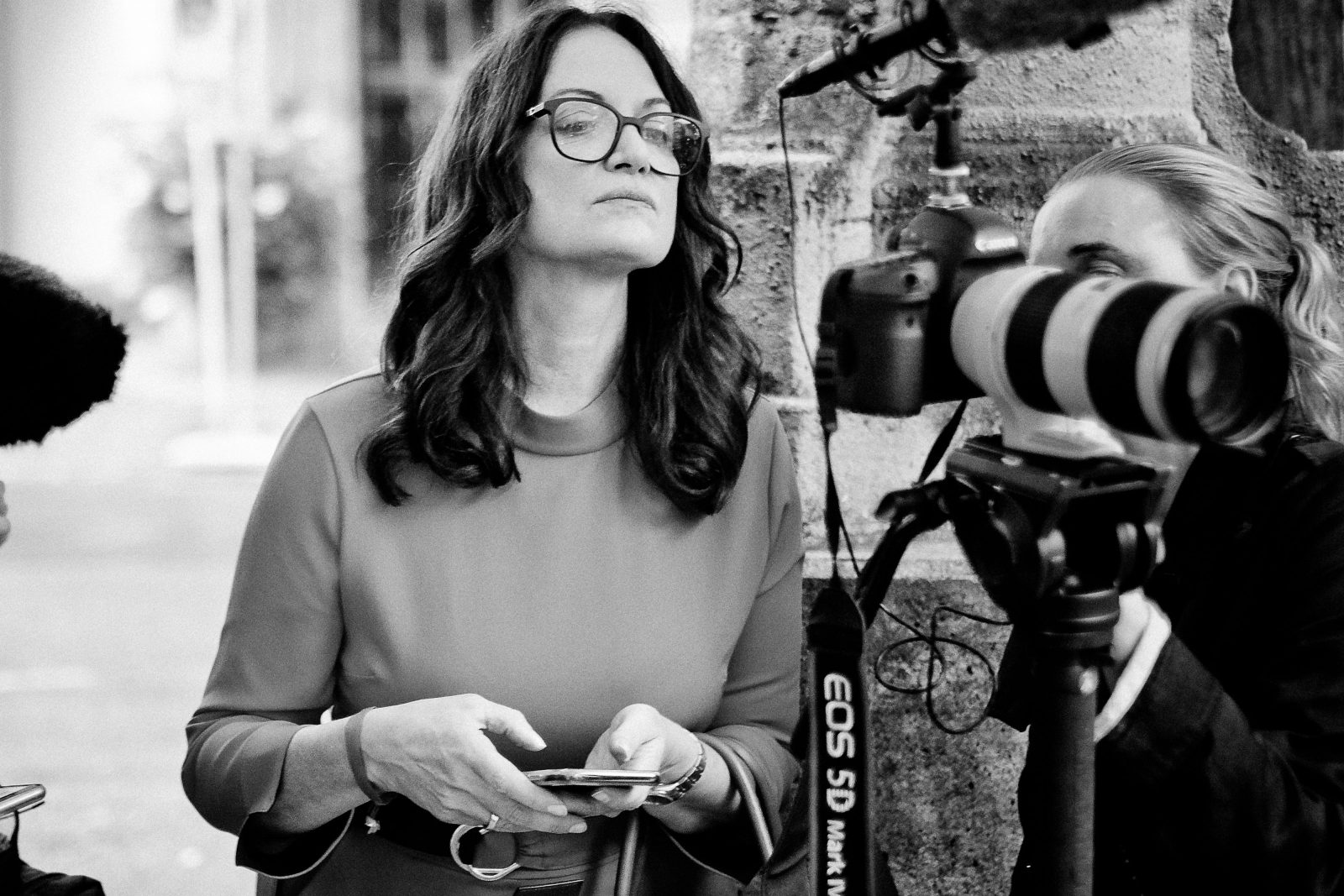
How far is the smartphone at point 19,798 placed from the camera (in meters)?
1.32

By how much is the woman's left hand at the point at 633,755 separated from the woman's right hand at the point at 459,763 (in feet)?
0.10

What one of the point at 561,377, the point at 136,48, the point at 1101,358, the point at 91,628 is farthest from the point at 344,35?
the point at 1101,358

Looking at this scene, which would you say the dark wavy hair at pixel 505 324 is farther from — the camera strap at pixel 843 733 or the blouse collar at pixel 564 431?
the camera strap at pixel 843 733

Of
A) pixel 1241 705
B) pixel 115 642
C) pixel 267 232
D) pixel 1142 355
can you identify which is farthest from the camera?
pixel 267 232

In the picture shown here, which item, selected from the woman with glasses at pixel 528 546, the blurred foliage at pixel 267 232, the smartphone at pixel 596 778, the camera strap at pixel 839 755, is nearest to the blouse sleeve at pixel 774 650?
the woman with glasses at pixel 528 546

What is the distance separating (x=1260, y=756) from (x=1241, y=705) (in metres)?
0.14

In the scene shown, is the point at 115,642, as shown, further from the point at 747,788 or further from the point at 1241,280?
the point at 1241,280

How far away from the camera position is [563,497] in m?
1.72

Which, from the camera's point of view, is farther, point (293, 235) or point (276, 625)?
point (293, 235)

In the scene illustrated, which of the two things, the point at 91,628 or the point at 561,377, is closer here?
the point at 561,377

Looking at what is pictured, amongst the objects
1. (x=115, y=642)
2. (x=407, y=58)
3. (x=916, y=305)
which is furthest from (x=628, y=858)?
(x=407, y=58)

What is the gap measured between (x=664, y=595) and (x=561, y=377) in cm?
30

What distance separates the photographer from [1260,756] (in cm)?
120

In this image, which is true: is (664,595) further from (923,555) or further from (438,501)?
(923,555)
